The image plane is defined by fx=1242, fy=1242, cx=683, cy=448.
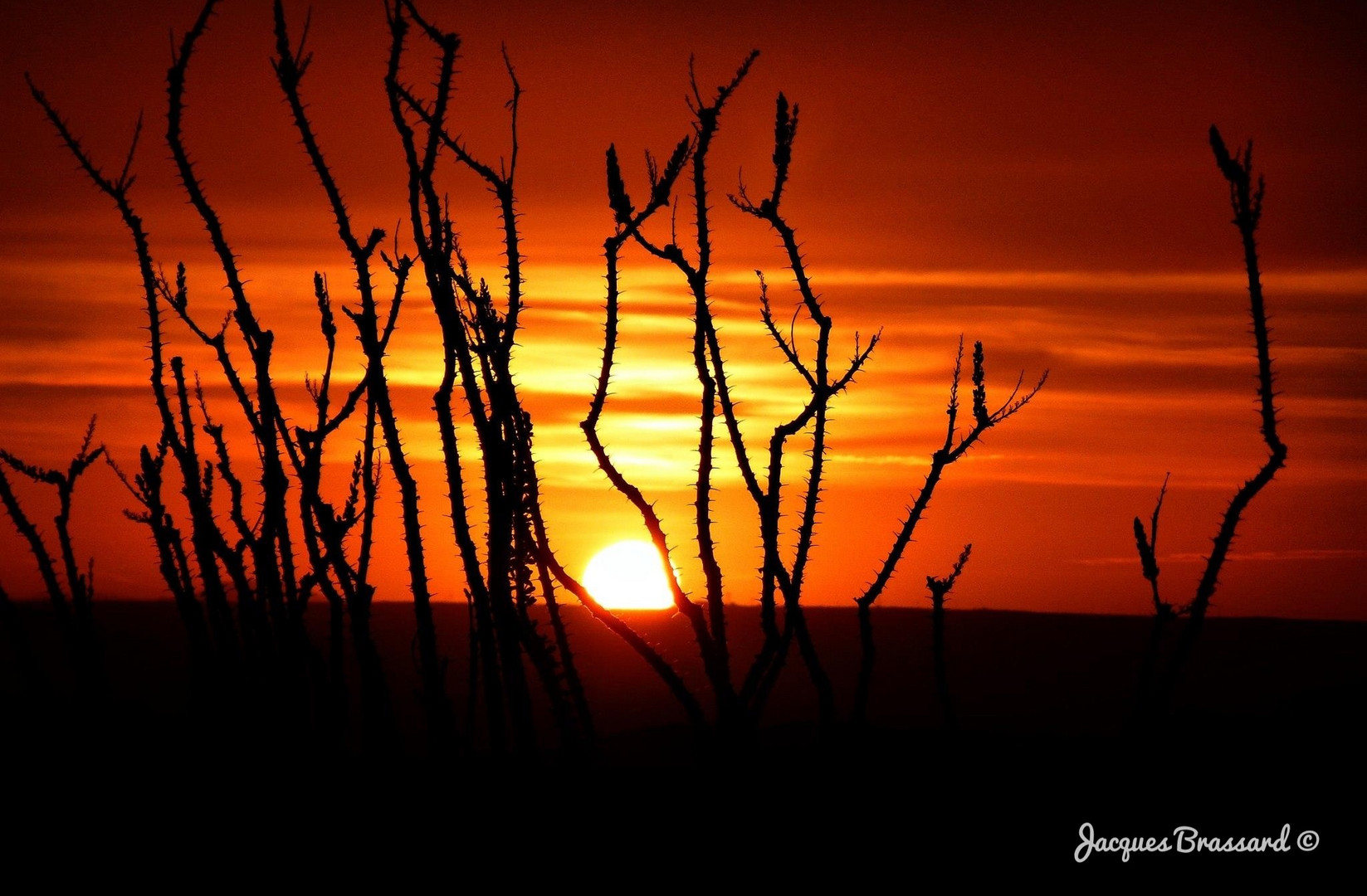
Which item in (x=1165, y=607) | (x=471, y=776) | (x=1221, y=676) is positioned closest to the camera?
(x=471, y=776)

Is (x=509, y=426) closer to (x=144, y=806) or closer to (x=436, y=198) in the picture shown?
(x=436, y=198)

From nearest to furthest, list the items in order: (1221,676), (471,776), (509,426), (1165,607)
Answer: (509,426), (471,776), (1165,607), (1221,676)

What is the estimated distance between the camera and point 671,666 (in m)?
3.82

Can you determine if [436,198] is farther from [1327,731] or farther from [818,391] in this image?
[1327,731]

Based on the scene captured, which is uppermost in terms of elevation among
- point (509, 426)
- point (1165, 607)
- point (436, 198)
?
point (436, 198)

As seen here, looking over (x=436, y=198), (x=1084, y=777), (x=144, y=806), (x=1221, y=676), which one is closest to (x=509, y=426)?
(x=436, y=198)

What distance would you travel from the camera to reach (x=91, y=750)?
13.9ft

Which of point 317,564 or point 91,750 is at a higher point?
point 317,564

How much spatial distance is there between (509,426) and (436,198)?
688mm

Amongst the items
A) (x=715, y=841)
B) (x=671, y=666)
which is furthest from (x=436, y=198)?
(x=715, y=841)

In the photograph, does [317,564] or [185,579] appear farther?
[185,579]

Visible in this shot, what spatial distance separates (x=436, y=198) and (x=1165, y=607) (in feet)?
8.90

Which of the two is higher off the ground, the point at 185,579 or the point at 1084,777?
the point at 185,579

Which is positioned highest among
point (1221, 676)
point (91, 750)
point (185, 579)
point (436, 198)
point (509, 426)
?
point (436, 198)
